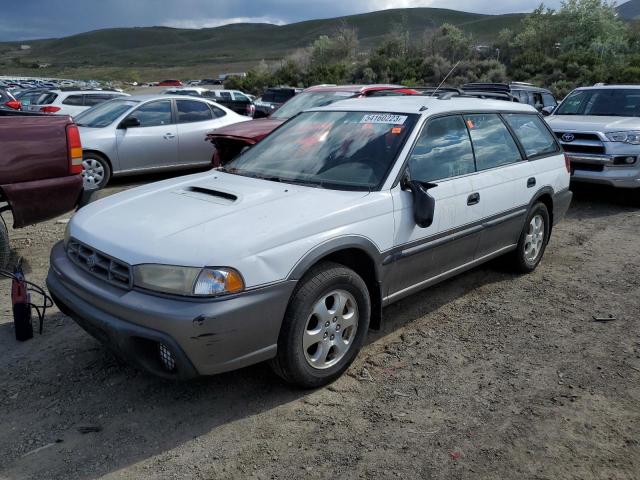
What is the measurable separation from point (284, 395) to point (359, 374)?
0.53 m


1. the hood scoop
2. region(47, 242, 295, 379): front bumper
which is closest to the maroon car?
the hood scoop

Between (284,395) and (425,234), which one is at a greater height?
(425,234)

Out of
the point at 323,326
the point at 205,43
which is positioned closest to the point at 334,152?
the point at 323,326

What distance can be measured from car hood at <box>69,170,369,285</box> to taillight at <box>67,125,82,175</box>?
58.6 inches

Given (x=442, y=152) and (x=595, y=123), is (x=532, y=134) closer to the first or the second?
(x=442, y=152)

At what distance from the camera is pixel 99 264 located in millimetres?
3186

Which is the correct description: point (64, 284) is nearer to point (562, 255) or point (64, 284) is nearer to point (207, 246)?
point (207, 246)

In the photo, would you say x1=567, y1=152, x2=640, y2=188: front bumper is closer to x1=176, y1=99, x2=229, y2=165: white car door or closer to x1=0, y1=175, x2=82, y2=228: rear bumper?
x1=176, y1=99, x2=229, y2=165: white car door

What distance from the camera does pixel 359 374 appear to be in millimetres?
3662

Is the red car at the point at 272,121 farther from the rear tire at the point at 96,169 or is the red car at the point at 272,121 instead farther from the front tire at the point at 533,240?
the front tire at the point at 533,240

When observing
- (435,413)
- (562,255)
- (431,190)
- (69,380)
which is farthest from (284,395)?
(562,255)

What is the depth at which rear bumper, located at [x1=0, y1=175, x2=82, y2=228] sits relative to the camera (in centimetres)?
484

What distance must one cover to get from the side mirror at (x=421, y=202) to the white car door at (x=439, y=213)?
0.05 metres

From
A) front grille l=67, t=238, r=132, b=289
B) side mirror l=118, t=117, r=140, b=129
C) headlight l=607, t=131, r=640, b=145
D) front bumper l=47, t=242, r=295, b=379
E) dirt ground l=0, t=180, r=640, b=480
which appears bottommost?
dirt ground l=0, t=180, r=640, b=480
